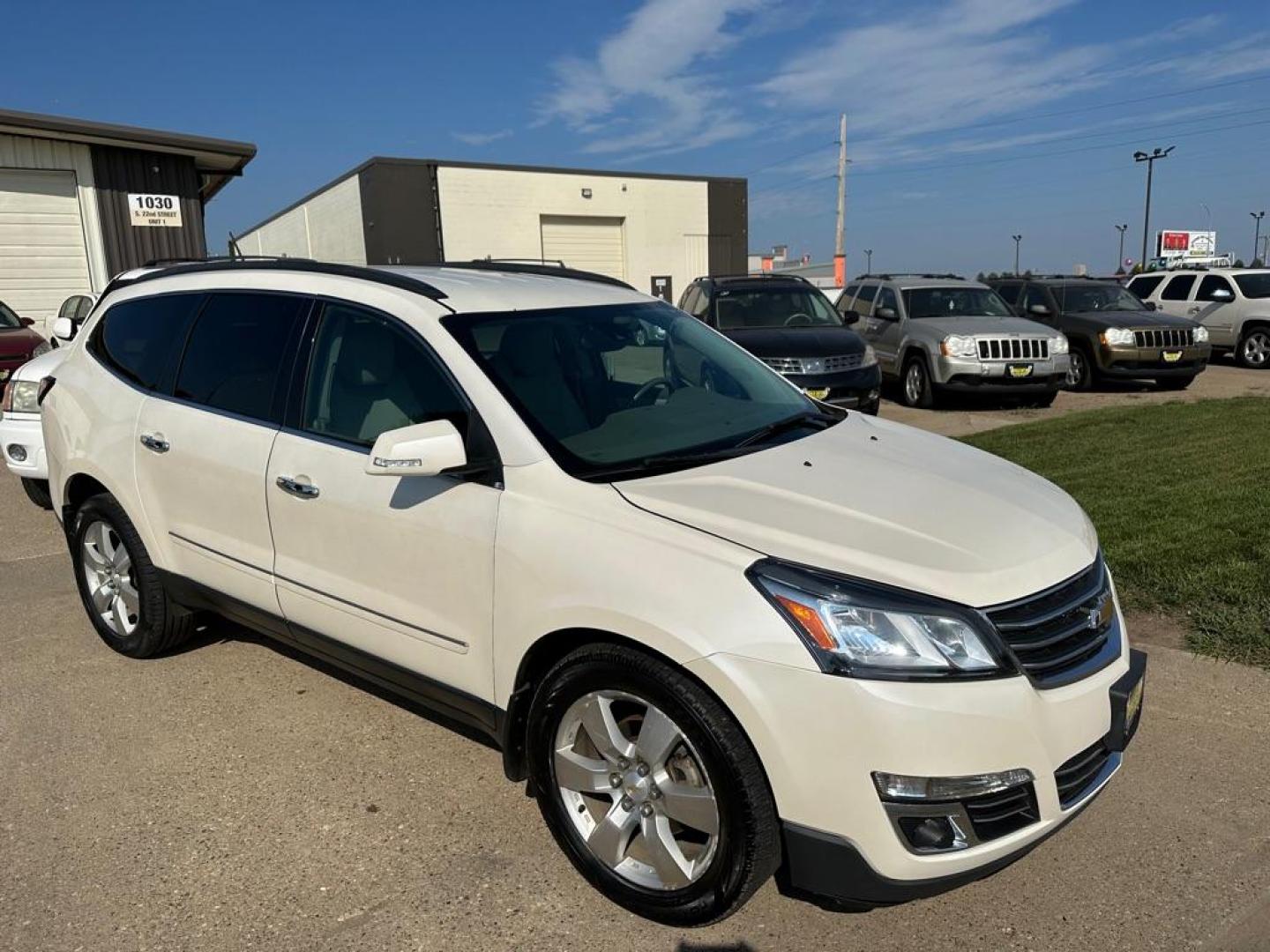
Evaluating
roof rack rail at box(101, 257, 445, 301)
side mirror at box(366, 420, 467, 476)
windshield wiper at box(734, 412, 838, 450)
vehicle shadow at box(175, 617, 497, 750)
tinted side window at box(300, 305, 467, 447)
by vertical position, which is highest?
roof rack rail at box(101, 257, 445, 301)

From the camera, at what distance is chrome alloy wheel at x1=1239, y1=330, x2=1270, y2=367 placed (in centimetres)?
1712

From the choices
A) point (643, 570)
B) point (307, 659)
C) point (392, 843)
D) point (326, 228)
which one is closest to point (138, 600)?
point (307, 659)

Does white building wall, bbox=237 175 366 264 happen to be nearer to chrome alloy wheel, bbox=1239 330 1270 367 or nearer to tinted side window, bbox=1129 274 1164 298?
tinted side window, bbox=1129 274 1164 298

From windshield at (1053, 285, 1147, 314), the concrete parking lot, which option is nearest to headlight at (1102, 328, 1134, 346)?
windshield at (1053, 285, 1147, 314)

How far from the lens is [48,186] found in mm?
15734

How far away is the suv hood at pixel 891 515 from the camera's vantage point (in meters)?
2.50

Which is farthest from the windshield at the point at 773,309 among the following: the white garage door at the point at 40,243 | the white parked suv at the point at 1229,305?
the white garage door at the point at 40,243

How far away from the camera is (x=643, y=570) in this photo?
8.39ft

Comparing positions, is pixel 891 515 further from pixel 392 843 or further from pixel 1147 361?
pixel 1147 361

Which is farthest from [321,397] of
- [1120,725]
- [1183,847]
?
[1183,847]

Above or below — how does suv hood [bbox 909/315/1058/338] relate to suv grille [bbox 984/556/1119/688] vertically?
above

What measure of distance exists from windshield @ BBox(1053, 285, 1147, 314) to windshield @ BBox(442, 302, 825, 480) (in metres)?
13.0

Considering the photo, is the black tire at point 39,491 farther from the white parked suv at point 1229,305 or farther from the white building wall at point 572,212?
the white building wall at point 572,212

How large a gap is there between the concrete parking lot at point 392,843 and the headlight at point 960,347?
27.9ft
